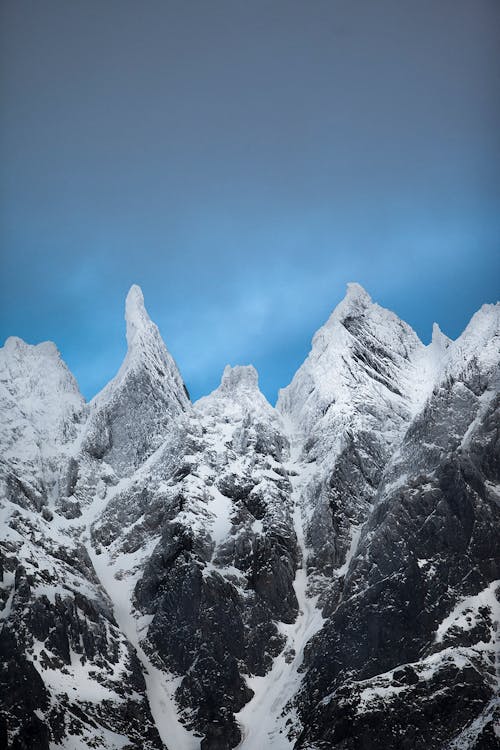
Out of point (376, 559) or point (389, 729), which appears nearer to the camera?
point (389, 729)

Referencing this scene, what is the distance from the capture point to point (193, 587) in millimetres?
198875

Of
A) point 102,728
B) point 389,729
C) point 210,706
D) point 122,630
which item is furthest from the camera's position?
point 122,630

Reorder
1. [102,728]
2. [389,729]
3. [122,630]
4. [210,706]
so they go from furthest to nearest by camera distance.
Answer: [122,630]
[210,706]
[102,728]
[389,729]

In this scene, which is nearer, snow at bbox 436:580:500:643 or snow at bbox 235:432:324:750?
snow at bbox 436:580:500:643

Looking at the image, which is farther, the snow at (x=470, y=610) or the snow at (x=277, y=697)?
the snow at (x=277, y=697)

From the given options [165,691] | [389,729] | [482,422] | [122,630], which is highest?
[482,422]

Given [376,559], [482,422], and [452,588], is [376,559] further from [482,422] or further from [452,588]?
[482,422]

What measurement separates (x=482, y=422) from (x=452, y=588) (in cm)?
4082

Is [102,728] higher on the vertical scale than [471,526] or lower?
lower

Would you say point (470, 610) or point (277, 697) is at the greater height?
point (470, 610)

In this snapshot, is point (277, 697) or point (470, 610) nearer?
point (470, 610)

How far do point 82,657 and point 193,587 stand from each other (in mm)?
29157

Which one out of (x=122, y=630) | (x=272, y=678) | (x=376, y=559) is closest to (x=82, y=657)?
(x=122, y=630)

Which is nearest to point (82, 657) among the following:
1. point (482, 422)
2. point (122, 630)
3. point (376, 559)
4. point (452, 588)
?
point (122, 630)
